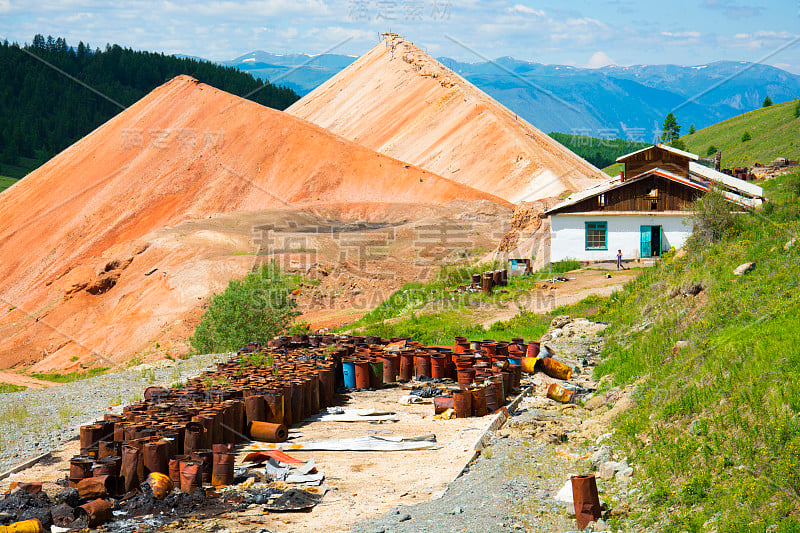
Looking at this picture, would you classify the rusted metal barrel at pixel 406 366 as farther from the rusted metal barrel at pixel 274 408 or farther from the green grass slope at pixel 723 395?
the rusted metal barrel at pixel 274 408

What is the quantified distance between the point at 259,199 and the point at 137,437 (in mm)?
39558

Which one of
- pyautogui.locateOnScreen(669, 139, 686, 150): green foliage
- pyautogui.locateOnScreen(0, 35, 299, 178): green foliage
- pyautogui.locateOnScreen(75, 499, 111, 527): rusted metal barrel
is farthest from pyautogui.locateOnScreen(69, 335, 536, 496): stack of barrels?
pyautogui.locateOnScreen(0, 35, 299, 178): green foliage

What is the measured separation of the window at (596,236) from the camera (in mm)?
28797

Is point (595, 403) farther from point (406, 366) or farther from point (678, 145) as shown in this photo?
point (678, 145)

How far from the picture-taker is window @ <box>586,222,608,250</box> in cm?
2880

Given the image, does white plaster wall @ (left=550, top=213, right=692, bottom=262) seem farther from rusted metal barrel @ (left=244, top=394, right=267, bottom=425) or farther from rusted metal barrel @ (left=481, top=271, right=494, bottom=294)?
rusted metal barrel @ (left=244, top=394, right=267, bottom=425)

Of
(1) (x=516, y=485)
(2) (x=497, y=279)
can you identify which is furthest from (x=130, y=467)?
(2) (x=497, y=279)

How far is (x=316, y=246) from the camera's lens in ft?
116

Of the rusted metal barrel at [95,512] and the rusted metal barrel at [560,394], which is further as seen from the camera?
the rusted metal barrel at [560,394]

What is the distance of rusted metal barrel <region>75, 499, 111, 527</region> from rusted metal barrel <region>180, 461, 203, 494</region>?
1035 mm

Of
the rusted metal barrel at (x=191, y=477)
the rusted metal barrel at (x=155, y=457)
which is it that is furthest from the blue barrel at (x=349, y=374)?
the rusted metal barrel at (x=191, y=477)

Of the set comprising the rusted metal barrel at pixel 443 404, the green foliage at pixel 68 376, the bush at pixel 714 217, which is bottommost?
the green foliage at pixel 68 376

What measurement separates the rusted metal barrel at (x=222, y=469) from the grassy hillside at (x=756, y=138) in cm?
5734

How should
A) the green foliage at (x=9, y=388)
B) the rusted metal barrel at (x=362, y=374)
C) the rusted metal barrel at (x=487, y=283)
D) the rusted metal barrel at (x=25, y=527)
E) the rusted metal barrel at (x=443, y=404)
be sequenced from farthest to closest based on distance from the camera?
the rusted metal barrel at (x=487, y=283)
the green foliage at (x=9, y=388)
the rusted metal barrel at (x=362, y=374)
the rusted metal barrel at (x=443, y=404)
the rusted metal barrel at (x=25, y=527)
